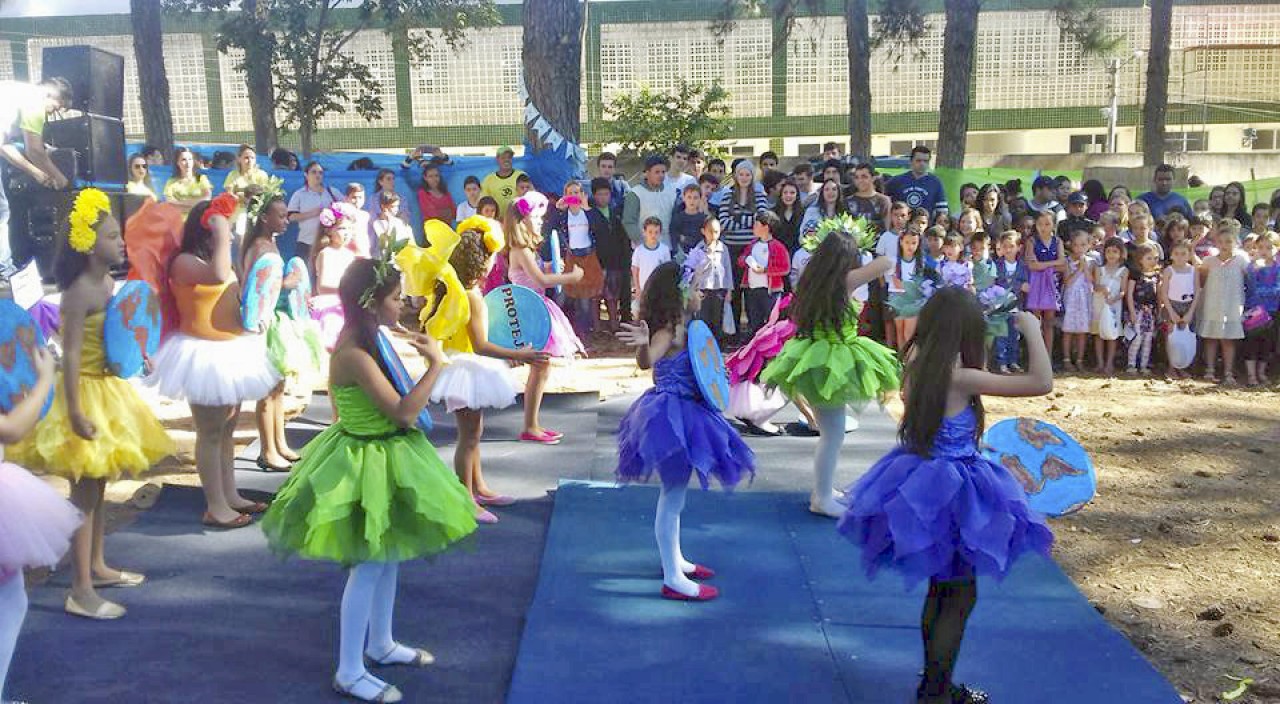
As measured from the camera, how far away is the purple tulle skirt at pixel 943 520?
3848 mm

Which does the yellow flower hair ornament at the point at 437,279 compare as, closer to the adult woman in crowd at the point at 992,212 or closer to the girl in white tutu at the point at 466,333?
the girl in white tutu at the point at 466,333

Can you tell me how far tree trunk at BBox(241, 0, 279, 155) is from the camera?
762 inches

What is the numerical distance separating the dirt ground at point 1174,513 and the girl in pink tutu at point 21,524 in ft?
5.69

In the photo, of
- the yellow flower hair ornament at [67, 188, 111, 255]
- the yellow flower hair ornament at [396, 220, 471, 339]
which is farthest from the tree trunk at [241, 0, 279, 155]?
the yellow flower hair ornament at [67, 188, 111, 255]

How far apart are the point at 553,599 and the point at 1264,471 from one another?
16.8 feet

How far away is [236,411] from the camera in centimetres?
604

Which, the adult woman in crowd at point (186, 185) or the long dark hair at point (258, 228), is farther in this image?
the adult woman in crowd at point (186, 185)

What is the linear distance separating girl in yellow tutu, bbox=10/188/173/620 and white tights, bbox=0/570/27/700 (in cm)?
98

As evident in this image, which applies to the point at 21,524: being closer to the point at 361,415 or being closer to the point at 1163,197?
the point at 361,415

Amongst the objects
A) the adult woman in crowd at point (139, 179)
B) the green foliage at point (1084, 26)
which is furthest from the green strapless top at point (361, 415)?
the green foliage at point (1084, 26)

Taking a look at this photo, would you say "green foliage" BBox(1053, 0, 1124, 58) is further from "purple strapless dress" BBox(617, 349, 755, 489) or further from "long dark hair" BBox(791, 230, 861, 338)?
"purple strapless dress" BBox(617, 349, 755, 489)

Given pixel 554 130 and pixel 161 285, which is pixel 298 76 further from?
pixel 161 285

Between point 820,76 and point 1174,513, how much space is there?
26.8m

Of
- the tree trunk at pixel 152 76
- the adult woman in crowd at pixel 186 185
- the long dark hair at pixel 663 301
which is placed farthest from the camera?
the tree trunk at pixel 152 76
